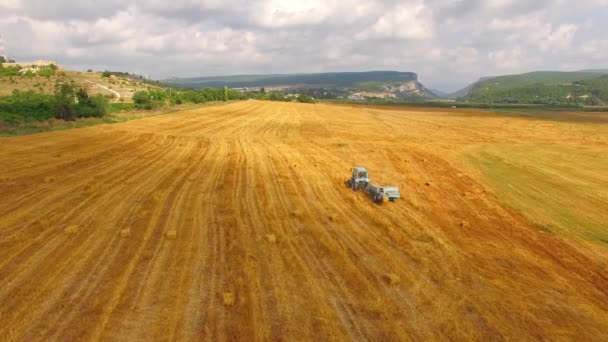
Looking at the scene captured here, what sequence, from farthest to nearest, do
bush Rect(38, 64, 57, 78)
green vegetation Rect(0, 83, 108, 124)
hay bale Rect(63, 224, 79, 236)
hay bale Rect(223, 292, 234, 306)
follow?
bush Rect(38, 64, 57, 78) < green vegetation Rect(0, 83, 108, 124) < hay bale Rect(63, 224, 79, 236) < hay bale Rect(223, 292, 234, 306)

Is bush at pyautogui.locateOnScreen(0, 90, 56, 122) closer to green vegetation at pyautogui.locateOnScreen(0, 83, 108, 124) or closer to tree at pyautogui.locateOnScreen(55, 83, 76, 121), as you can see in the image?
green vegetation at pyautogui.locateOnScreen(0, 83, 108, 124)

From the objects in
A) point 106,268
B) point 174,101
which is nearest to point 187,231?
point 106,268

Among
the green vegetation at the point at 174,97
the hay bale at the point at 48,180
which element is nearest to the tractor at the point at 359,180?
the hay bale at the point at 48,180

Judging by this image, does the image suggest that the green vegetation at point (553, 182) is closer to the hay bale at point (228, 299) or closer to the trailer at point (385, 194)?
the trailer at point (385, 194)

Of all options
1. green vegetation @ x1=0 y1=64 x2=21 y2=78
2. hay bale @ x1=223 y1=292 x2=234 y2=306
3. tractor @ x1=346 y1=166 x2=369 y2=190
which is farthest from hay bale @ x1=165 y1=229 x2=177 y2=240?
green vegetation @ x1=0 y1=64 x2=21 y2=78

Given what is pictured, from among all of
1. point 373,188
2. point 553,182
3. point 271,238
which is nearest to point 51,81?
point 373,188

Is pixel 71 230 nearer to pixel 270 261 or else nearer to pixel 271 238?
pixel 271 238

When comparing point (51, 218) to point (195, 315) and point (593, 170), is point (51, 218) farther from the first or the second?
point (593, 170)
